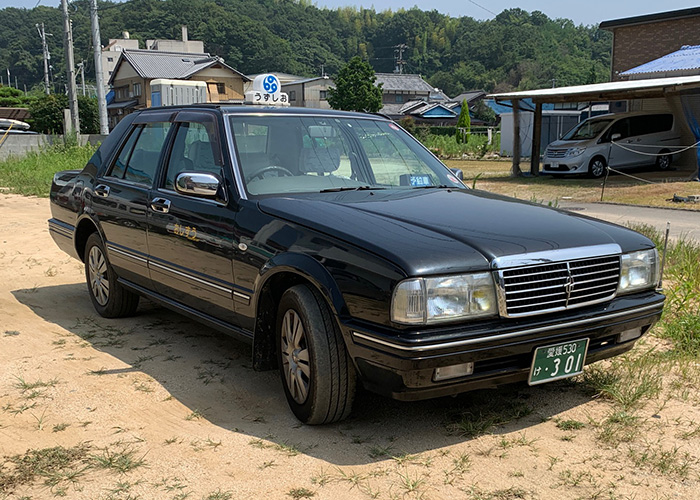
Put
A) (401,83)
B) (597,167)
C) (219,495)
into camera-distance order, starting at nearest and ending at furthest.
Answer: (219,495)
(597,167)
(401,83)

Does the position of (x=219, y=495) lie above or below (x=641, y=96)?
below

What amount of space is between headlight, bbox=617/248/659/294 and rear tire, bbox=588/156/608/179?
18000 millimetres

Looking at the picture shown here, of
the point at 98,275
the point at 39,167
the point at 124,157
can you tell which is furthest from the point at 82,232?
the point at 39,167

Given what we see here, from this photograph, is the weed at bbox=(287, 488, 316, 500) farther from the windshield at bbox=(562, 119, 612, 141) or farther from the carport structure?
the windshield at bbox=(562, 119, 612, 141)

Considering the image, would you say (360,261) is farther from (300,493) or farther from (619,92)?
(619,92)

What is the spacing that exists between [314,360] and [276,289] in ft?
2.04

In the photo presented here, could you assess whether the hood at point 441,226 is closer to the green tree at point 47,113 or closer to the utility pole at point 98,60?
the utility pole at point 98,60

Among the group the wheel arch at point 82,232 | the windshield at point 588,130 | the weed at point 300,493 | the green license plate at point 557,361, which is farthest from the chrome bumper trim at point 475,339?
the windshield at point 588,130

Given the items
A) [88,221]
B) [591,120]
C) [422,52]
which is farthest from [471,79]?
[88,221]

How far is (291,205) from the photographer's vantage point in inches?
160

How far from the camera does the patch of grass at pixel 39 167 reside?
17.0 metres

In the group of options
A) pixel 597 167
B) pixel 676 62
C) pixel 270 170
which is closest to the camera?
pixel 270 170

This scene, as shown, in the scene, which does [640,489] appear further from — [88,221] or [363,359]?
[88,221]

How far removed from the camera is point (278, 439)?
147 inches
